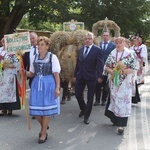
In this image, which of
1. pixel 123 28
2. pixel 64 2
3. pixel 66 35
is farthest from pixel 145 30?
pixel 66 35

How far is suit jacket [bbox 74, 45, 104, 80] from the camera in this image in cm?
661

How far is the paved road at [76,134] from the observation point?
17.5 feet

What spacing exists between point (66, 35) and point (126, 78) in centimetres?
283

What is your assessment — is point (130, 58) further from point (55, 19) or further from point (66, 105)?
point (55, 19)

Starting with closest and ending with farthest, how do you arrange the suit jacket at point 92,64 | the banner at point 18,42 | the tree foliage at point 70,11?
the banner at point 18,42, the suit jacket at point 92,64, the tree foliage at point 70,11

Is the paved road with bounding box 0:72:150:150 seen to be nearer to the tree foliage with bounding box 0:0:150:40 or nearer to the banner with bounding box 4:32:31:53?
the banner with bounding box 4:32:31:53

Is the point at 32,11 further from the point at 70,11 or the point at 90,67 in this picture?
the point at 90,67

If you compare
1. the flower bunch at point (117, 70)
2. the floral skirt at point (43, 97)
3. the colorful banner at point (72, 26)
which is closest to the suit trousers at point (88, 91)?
the flower bunch at point (117, 70)

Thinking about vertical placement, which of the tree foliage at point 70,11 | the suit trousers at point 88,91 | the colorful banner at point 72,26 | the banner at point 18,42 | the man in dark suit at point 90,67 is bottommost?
the suit trousers at point 88,91

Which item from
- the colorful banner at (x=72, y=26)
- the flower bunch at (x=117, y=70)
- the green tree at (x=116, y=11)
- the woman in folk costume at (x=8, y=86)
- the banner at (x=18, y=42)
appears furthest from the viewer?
the green tree at (x=116, y=11)

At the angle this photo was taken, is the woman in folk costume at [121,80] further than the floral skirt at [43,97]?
Yes

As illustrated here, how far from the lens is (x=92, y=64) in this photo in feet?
21.9

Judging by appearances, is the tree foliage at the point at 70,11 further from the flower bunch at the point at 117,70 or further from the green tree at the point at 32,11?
the flower bunch at the point at 117,70

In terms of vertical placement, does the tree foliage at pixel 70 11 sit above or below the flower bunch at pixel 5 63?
above
